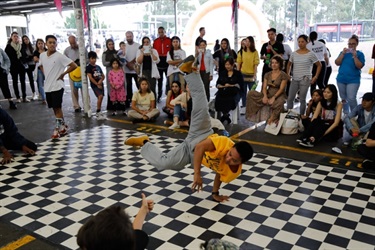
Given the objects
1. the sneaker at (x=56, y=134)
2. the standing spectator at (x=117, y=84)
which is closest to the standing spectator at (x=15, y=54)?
the standing spectator at (x=117, y=84)

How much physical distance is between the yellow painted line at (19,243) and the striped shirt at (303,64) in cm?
512

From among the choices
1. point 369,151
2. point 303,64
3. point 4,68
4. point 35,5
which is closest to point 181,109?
point 303,64

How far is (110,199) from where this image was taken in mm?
3836

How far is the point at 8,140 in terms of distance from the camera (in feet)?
16.7

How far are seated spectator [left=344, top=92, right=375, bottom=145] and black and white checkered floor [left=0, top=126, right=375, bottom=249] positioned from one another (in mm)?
867

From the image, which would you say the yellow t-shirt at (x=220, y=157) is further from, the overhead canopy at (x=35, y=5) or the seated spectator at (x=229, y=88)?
the overhead canopy at (x=35, y=5)

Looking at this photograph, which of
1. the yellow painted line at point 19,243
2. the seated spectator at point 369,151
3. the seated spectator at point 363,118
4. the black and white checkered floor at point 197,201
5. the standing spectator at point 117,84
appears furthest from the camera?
the standing spectator at point 117,84

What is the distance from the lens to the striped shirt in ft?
21.3

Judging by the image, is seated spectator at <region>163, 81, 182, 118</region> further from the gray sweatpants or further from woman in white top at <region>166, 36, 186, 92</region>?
the gray sweatpants

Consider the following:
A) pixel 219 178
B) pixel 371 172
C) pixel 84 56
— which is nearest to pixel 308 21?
pixel 84 56

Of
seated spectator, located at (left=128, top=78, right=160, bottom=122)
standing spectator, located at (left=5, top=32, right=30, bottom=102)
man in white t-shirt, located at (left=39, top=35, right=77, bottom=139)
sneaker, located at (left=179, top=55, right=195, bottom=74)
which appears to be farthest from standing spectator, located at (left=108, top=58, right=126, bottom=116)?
sneaker, located at (left=179, top=55, right=195, bottom=74)

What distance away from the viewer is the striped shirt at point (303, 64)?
6.50 meters

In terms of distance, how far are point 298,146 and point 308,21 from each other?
15.0m

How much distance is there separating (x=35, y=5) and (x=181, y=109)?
40.6ft
